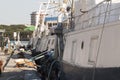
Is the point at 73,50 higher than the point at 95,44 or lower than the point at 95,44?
Result: lower

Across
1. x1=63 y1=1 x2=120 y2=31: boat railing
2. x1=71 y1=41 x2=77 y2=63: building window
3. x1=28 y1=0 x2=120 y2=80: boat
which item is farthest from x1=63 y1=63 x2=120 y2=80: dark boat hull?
x1=63 y1=1 x2=120 y2=31: boat railing

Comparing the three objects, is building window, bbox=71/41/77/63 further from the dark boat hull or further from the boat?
the dark boat hull

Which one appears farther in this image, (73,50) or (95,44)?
(73,50)

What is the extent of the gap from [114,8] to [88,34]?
227cm

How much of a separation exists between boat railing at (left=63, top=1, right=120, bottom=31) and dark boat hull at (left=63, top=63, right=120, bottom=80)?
3.95ft

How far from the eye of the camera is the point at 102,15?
12.2 m

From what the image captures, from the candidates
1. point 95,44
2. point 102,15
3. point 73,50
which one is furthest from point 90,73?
point 73,50

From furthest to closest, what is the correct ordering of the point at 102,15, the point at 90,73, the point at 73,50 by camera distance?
1. the point at 73,50
2. the point at 102,15
3. the point at 90,73

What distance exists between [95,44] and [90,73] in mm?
790

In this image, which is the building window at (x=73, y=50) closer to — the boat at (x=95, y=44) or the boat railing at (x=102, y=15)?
the boat at (x=95, y=44)

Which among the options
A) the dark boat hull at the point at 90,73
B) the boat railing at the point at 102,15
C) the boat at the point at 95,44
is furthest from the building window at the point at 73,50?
the boat railing at the point at 102,15

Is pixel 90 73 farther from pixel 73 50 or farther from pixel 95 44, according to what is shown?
pixel 73 50

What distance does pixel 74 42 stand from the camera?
52.8 ft

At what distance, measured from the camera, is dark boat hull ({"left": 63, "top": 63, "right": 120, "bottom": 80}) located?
32.7ft
